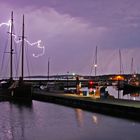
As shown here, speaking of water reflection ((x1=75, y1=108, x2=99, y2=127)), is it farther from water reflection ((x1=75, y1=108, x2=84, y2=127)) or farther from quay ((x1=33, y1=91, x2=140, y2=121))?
quay ((x1=33, y1=91, x2=140, y2=121))

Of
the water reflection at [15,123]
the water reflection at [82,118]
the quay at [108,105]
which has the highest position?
the quay at [108,105]

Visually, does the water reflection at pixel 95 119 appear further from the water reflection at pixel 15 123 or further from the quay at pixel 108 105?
the water reflection at pixel 15 123

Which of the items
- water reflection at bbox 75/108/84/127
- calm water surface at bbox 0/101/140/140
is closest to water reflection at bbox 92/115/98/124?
calm water surface at bbox 0/101/140/140

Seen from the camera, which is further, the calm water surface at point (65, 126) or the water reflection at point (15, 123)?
the water reflection at point (15, 123)

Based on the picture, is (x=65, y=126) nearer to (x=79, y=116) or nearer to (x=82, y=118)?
(x=82, y=118)

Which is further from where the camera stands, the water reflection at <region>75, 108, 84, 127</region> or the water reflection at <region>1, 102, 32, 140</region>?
the water reflection at <region>75, 108, 84, 127</region>

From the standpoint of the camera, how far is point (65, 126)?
34375 mm

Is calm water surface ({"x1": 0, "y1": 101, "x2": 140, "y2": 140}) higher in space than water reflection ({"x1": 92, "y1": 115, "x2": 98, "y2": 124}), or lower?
lower

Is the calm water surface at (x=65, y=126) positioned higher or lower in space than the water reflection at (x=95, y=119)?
lower

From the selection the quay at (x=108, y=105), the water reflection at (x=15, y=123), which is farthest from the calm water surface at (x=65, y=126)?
the quay at (x=108, y=105)

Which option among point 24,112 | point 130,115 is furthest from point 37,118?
point 130,115

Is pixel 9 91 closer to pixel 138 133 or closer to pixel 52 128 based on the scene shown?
pixel 52 128

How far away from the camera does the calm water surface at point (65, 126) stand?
29.2 meters

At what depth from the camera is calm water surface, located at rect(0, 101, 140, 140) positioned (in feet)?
95.9
